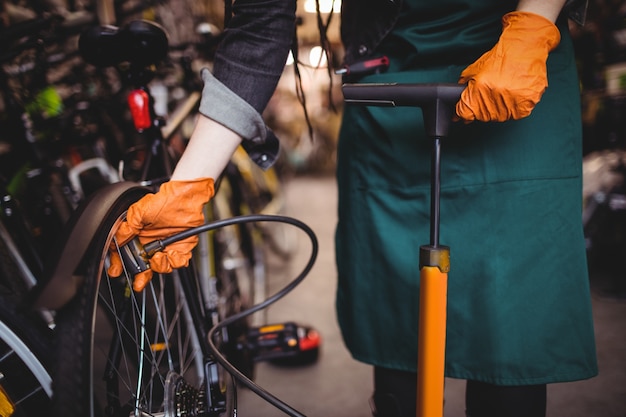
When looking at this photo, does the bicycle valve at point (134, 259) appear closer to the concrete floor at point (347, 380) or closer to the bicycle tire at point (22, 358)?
the bicycle tire at point (22, 358)

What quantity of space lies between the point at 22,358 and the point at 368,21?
0.83 m

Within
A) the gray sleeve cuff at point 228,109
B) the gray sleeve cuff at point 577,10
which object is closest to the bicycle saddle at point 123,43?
the gray sleeve cuff at point 228,109

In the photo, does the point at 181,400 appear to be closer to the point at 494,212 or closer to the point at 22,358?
the point at 22,358

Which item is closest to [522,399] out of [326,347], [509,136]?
[509,136]

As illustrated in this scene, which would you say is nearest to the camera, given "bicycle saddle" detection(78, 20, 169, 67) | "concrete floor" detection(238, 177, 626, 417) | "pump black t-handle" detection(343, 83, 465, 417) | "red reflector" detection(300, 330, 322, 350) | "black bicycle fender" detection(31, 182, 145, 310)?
"black bicycle fender" detection(31, 182, 145, 310)

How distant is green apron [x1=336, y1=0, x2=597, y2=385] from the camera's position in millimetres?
773

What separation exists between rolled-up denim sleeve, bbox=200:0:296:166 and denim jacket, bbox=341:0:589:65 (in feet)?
0.54

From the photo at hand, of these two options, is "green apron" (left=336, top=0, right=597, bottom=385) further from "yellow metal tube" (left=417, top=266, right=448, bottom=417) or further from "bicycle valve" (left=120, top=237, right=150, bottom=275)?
"bicycle valve" (left=120, top=237, right=150, bottom=275)

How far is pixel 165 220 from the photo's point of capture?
71 cm

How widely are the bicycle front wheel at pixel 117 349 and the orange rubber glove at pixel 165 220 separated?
0.02 m

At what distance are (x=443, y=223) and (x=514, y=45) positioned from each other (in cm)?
32

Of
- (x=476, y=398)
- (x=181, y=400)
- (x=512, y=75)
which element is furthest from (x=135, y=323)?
(x=512, y=75)

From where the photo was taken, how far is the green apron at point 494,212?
30.5 inches

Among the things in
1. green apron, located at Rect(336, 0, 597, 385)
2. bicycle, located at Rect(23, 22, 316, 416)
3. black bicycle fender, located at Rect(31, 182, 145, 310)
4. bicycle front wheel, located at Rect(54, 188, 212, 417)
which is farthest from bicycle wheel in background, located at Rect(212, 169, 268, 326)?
black bicycle fender, located at Rect(31, 182, 145, 310)
